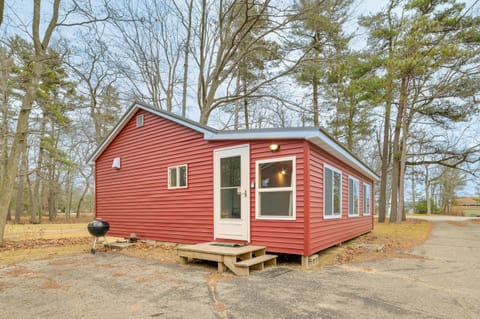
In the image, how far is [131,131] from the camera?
30.6 ft

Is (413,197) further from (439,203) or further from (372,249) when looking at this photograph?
(372,249)

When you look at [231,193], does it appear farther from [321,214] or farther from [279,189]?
[321,214]

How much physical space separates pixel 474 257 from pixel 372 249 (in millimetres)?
2182

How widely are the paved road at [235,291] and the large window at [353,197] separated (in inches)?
→ 119

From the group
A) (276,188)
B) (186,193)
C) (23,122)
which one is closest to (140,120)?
(186,193)

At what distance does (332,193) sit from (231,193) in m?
2.58

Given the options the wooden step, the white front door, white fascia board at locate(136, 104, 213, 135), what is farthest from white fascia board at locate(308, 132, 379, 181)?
white fascia board at locate(136, 104, 213, 135)

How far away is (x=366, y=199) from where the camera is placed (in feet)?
38.9

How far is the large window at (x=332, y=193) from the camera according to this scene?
6.71 m

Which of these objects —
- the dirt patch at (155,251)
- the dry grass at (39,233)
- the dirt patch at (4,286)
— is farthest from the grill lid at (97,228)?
the dry grass at (39,233)

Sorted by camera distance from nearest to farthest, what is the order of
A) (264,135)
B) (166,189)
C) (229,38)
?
(264,135) < (166,189) < (229,38)

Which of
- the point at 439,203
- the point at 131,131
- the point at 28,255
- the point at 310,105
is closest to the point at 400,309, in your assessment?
the point at 28,255

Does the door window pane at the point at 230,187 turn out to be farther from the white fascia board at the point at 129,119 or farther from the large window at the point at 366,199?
the large window at the point at 366,199

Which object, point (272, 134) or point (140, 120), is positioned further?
point (140, 120)
